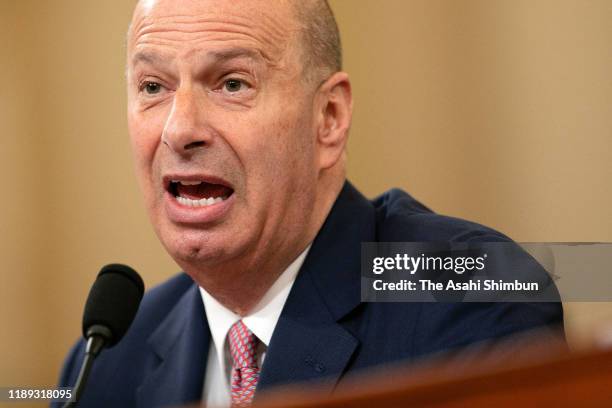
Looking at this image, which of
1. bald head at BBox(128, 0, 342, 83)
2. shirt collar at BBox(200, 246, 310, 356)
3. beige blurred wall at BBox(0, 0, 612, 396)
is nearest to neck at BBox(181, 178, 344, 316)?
shirt collar at BBox(200, 246, 310, 356)

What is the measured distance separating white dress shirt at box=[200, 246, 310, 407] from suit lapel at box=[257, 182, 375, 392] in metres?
0.04

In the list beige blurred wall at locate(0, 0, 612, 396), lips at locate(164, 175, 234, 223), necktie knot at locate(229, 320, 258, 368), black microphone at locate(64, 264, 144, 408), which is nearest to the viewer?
black microphone at locate(64, 264, 144, 408)

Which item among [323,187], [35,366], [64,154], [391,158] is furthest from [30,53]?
[323,187]

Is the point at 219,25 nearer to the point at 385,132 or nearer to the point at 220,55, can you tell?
the point at 220,55

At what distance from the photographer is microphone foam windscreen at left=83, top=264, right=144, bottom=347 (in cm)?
172

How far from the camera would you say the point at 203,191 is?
6.12ft

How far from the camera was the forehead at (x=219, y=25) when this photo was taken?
1832 mm

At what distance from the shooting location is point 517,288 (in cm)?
178

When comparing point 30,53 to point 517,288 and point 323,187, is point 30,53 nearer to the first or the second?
point 323,187

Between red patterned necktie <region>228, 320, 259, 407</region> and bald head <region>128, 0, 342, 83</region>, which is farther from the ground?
bald head <region>128, 0, 342, 83</region>

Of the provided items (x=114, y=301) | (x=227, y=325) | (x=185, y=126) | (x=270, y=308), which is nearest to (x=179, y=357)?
(x=227, y=325)

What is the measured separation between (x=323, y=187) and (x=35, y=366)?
1738 millimetres

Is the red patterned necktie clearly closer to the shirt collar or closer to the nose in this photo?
the shirt collar

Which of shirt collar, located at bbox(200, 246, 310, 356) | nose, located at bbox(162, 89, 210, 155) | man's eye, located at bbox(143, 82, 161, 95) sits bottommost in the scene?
shirt collar, located at bbox(200, 246, 310, 356)
